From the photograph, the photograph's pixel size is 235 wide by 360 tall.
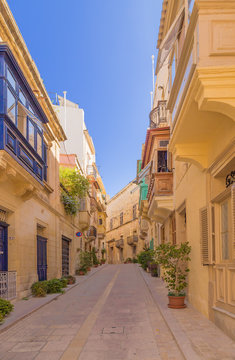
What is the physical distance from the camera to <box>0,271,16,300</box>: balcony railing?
33.2 feet

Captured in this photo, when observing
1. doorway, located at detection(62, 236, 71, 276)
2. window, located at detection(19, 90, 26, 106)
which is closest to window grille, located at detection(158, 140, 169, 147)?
window, located at detection(19, 90, 26, 106)

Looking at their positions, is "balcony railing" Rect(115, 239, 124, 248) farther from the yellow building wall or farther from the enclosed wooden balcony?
the yellow building wall

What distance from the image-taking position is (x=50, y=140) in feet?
54.6

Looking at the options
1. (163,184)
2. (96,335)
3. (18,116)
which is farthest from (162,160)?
(96,335)

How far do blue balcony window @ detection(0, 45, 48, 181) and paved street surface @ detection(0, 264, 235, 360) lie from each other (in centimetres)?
423

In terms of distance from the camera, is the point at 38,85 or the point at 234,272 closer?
the point at 234,272

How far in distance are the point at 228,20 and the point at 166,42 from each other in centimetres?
244

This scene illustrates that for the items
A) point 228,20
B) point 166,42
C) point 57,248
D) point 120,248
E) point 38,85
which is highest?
point 38,85

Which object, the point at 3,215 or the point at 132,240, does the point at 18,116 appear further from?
the point at 132,240

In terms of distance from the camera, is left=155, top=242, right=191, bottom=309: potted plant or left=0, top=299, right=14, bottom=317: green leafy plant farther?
left=155, top=242, right=191, bottom=309: potted plant

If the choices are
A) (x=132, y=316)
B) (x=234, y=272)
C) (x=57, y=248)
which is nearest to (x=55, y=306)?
(x=132, y=316)

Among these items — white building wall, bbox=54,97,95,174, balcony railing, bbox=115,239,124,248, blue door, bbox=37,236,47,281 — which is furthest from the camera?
balcony railing, bbox=115,239,124,248

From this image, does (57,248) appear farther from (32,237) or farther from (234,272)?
(234,272)

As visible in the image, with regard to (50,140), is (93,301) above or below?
below
